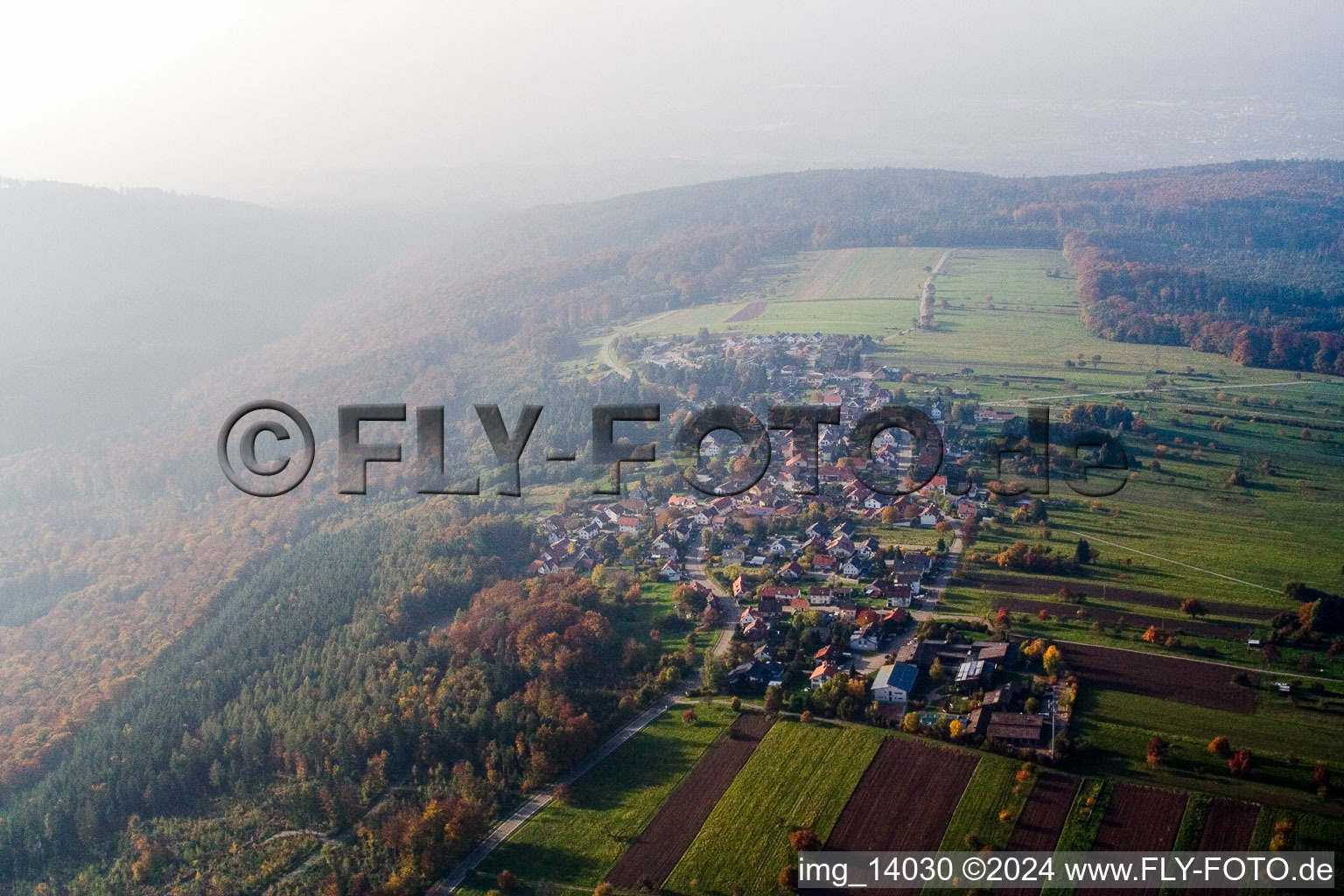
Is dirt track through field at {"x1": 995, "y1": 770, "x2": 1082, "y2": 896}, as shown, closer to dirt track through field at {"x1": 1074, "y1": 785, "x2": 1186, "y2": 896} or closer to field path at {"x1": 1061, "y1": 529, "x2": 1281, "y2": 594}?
dirt track through field at {"x1": 1074, "y1": 785, "x2": 1186, "y2": 896}

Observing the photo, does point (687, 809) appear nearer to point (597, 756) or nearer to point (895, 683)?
point (597, 756)

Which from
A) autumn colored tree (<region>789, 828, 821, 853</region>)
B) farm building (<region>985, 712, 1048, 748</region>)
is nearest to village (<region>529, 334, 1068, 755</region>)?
farm building (<region>985, 712, 1048, 748</region>)

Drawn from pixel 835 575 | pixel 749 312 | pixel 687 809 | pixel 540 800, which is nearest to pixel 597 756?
pixel 540 800

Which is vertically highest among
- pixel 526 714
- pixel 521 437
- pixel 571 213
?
pixel 571 213

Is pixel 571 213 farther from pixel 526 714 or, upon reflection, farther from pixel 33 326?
pixel 526 714

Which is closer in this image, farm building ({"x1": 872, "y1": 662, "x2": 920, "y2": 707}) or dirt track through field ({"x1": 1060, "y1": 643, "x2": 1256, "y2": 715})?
dirt track through field ({"x1": 1060, "y1": 643, "x2": 1256, "y2": 715})

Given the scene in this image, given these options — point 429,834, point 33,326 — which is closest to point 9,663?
point 429,834

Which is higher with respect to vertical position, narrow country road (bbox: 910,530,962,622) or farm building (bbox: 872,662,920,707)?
narrow country road (bbox: 910,530,962,622)
